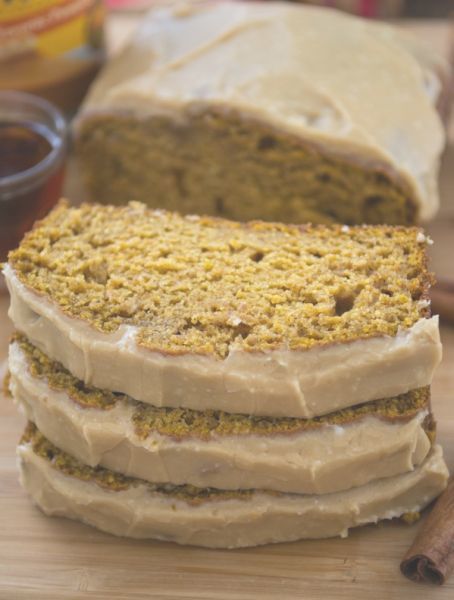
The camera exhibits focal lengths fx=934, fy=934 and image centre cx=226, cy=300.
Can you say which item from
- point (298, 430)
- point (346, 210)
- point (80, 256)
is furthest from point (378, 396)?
point (346, 210)

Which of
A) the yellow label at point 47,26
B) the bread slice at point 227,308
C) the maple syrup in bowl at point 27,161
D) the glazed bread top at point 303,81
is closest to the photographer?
the bread slice at point 227,308

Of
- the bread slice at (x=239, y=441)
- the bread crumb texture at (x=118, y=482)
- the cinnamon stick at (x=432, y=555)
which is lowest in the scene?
the cinnamon stick at (x=432, y=555)

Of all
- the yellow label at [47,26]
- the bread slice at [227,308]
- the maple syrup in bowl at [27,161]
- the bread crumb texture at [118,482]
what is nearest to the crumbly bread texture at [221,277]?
the bread slice at [227,308]

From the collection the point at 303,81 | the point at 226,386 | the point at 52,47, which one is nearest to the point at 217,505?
the point at 226,386

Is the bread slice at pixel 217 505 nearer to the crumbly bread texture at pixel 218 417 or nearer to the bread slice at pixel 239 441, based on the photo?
the bread slice at pixel 239 441

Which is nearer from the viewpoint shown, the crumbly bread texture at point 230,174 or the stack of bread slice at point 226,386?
the stack of bread slice at point 226,386

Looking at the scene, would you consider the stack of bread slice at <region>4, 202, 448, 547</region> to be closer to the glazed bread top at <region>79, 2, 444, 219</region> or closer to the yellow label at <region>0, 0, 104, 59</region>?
the glazed bread top at <region>79, 2, 444, 219</region>

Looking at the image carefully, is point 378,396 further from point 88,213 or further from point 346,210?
point 346,210
